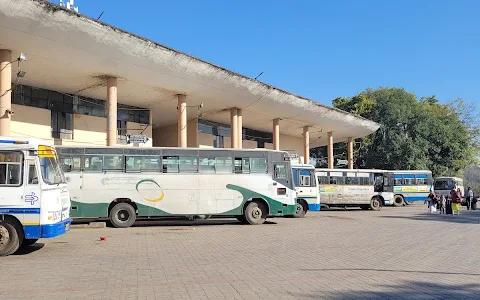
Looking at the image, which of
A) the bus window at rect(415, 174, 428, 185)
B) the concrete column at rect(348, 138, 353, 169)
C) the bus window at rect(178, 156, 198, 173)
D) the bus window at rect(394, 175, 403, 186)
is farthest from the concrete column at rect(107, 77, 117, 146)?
the concrete column at rect(348, 138, 353, 169)

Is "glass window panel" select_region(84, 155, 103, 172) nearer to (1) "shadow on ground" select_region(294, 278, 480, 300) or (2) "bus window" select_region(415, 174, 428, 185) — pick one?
(1) "shadow on ground" select_region(294, 278, 480, 300)

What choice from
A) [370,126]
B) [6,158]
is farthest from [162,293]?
[370,126]

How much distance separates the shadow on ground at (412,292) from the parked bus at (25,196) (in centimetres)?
666

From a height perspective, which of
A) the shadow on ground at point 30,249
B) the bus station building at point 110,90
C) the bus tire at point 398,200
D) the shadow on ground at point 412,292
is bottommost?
the shadow on ground at point 412,292

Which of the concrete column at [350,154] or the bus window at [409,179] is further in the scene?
the concrete column at [350,154]

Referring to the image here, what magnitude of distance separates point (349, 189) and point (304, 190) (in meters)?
7.59

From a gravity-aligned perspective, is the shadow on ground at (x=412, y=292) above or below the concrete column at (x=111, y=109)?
below

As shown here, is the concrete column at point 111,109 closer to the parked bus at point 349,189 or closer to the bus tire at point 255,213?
the bus tire at point 255,213

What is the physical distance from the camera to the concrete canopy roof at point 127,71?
16.9 m

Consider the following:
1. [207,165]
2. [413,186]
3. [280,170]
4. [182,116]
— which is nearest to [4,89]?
[207,165]

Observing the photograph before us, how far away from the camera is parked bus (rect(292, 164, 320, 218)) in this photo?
77.2 feet

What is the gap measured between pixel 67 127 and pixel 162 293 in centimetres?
2133

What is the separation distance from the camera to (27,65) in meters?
20.7

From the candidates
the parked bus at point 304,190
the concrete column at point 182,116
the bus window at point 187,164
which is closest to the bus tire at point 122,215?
the bus window at point 187,164
